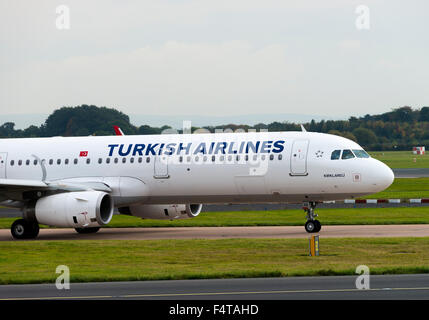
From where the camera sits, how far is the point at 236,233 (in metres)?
33.6

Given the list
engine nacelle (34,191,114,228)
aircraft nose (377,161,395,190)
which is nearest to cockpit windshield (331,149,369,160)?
aircraft nose (377,161,395,190)

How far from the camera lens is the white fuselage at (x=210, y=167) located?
32.3 meters

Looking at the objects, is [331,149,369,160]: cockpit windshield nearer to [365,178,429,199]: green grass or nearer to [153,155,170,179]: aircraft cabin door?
[153,155,170,179]: aircraft cabin door

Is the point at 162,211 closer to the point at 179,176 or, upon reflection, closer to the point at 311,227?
the point at 179,176

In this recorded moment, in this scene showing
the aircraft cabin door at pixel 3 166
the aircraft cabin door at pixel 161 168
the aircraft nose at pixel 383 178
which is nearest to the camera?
the aircraft nose at pixel 383 178

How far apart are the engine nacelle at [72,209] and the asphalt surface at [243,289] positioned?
12494mm

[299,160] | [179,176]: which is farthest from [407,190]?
[179,176]

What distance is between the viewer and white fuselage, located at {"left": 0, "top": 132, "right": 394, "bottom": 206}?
106ft

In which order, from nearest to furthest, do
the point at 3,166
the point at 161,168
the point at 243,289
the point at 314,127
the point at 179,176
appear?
the point at 243,289, the point at 179,176, the point at 161,168, the point at 3,166, the point at 314,127

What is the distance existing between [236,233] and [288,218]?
763cm

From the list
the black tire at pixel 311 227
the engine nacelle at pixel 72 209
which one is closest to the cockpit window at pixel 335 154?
the black tire at pixel 311 227

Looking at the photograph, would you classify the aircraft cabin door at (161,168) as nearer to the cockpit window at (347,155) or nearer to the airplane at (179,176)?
the airplane at (179,176)
